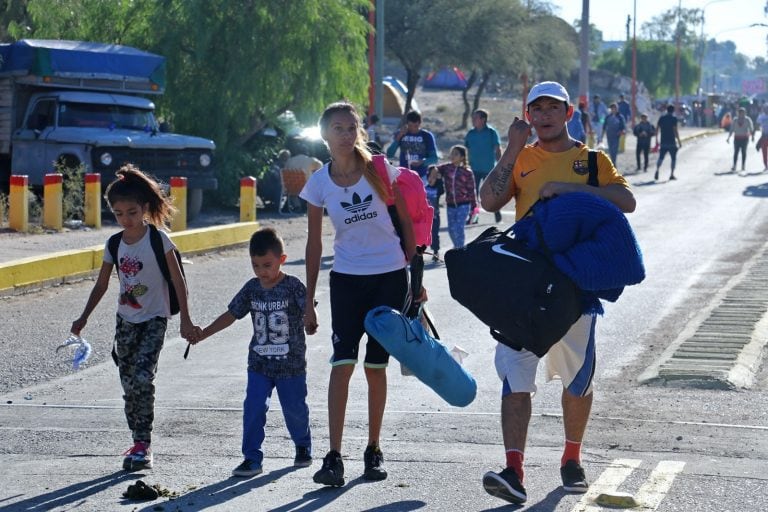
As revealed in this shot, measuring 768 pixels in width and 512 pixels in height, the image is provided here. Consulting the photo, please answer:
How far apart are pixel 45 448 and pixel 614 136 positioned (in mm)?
29445

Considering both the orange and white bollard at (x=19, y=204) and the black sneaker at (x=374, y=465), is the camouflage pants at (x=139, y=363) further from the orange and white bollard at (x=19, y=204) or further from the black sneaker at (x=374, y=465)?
the orange and white bollard at (x=19, y=204)

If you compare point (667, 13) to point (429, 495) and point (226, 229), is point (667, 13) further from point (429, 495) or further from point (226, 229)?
point (429, 495)

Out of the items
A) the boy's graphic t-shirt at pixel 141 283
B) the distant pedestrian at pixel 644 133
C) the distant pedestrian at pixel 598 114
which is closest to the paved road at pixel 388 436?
the boy's graphic t-shirt at pixel 141 283

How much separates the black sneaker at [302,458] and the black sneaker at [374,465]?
1.30ft

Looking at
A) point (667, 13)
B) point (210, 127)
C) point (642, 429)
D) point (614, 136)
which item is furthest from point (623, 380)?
point (667, 13)

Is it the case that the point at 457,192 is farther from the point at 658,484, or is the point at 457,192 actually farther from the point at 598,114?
the point at 598,114

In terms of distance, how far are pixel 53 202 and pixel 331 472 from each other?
1324cm

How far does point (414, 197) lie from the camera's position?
6.50 m

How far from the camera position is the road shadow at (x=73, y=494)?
577 cm

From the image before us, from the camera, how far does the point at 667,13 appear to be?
176625 millimetres

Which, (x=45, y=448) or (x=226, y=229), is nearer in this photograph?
(x=45, y=448)

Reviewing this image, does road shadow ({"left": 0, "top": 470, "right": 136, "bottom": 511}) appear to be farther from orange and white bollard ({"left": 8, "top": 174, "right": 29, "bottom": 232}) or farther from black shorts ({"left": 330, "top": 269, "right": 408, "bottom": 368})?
orange and white bollard ({"left": 8, "top": 174, "right": 29, "bottom": 232})

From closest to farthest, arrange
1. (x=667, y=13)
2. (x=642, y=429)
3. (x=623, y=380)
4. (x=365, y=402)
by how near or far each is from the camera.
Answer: (x=642, y=429) → (x=365, y=402) → (x=623, y=380) → (x=667, y=13)

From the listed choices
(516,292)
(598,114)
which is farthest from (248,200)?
(598,114)
